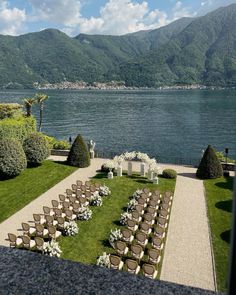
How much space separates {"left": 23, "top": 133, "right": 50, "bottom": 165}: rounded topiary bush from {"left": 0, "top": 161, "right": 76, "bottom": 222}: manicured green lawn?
950 millimetres

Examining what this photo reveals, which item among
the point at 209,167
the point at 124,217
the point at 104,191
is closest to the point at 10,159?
the point at 104,191

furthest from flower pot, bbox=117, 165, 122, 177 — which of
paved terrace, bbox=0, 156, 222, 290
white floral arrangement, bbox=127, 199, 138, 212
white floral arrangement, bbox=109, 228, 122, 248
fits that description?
white floral arrangement, bbox=109, 228, 122, 248

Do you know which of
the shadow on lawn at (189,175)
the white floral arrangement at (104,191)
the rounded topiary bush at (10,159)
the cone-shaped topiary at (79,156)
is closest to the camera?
the white floral arrangement at (104,191)

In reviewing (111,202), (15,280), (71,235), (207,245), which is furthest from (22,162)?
(15,280)

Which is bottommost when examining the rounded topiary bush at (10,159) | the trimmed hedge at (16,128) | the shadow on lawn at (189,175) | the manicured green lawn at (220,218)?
the manicured green lawn at (220,218)

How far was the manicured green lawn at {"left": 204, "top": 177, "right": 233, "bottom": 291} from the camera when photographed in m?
17.6

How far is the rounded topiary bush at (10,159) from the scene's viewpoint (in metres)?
30.8

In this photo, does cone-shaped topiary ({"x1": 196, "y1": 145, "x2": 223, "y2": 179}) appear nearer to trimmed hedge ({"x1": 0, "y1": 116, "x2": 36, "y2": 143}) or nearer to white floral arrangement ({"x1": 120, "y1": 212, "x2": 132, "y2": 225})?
white floral arrangement ({"x1": 120, "y1": 212, "x2": 132, "y2": 225})

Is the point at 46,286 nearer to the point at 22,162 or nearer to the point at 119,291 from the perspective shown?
the point at 119,291

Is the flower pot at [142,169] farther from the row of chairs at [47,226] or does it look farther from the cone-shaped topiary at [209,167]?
the row of chairs at [47,226]

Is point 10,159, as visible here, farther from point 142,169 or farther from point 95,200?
point 142,169

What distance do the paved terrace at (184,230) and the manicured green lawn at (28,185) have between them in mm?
647

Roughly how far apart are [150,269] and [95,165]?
21969mm

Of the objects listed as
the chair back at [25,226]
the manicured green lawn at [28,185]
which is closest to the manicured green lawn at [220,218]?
the chair back at [25,226]
